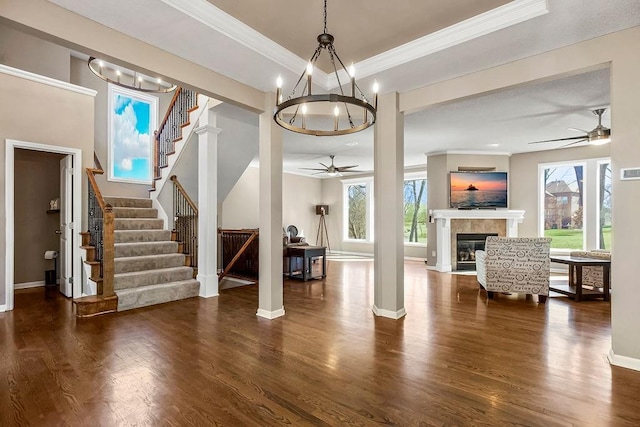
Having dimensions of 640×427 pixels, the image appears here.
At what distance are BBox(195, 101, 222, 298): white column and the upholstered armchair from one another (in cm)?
426

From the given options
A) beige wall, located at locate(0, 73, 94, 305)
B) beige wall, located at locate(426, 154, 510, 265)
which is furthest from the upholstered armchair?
beige wall, located at locate(0, 73, 94, 305)

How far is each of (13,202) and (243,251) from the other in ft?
11.3

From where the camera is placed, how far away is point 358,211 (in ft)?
37.4

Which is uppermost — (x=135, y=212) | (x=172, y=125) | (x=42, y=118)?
(x=172, y=125)

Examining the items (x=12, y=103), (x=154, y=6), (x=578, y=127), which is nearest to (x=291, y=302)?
(x=154, y=6)

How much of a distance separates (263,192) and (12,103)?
3766 millimetres

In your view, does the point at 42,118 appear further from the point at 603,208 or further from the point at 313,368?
the point at 603,208

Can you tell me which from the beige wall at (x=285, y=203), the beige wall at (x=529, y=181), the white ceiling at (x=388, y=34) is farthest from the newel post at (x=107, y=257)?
the beige wall at (x=529, y=181)

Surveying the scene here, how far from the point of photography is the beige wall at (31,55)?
213 inches

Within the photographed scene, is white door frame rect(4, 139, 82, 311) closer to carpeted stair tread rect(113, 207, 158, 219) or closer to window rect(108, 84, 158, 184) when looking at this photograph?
carpeted stair tread rect(113, 207, 158, 219)

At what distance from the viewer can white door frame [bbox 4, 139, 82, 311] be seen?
4406mm

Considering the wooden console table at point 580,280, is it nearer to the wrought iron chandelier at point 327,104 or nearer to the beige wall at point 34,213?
the wrought iron chandelier at point 327,104

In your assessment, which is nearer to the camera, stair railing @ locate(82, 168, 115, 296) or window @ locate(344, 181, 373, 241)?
stair railing @ locate(82, 168, 115, 296)

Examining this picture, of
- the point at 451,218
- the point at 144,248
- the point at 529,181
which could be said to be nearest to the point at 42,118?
the point at 144,248
